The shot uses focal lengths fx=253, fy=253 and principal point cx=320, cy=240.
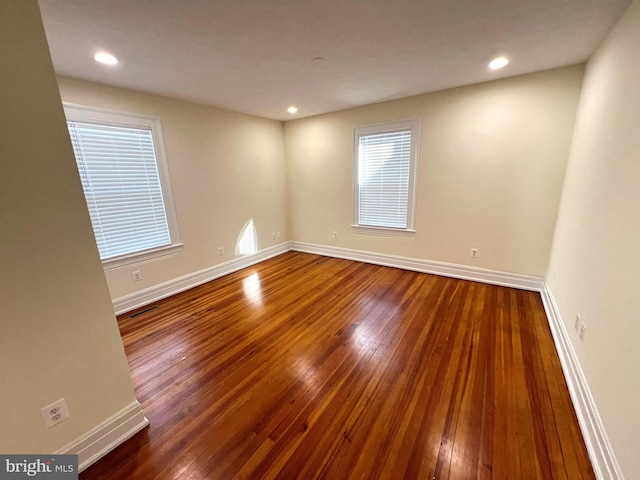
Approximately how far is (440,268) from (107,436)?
3.86m

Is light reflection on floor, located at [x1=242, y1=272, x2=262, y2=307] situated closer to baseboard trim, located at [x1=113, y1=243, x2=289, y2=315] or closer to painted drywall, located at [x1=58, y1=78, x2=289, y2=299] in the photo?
baseboard trim, located at [x1=113, y1=243, x2=289, y2=315]

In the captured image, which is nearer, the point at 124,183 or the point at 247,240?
the point at 124,183

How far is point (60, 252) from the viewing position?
1.23 metres

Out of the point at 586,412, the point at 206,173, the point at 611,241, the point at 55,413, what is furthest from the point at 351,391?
the point at 206,173

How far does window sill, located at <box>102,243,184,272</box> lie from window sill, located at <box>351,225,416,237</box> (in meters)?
2.76

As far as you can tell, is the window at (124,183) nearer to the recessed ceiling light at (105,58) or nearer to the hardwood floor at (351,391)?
the recessed ceiling light at (105,58)

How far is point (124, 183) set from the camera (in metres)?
2.90

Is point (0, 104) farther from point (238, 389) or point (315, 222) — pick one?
point (315, 222)

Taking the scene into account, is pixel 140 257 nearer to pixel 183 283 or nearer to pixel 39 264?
pixel 183 283

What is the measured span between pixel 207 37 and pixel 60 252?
1.71m

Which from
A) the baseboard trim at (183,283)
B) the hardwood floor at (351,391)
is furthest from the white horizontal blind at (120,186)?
the hardwood floor at (351,391)

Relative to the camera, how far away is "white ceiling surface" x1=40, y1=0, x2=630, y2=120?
157cm

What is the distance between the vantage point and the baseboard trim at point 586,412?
3.93 ft

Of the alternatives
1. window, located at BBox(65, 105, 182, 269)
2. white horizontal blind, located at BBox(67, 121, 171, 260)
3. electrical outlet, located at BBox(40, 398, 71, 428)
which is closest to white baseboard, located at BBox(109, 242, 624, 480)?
electrical outlet, located at BBox(40, 398, 71, 428)
